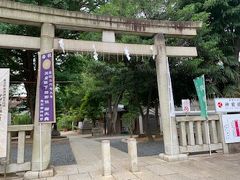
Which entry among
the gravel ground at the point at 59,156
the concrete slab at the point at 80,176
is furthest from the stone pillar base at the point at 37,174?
the gravel ground at the point at 59,156

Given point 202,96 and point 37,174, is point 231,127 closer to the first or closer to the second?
point 202,96

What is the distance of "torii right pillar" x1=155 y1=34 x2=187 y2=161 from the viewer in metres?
7.65

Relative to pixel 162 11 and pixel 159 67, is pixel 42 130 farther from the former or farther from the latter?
pixel 162 11

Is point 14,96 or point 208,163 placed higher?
point 14,96

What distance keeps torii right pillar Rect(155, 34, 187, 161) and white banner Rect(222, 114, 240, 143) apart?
1.83 metres

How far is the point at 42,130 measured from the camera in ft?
21.5

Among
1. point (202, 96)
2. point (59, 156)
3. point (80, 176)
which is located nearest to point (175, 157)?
point (202, 96)

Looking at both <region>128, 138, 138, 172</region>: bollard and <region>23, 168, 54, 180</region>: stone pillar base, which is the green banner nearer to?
<region>128, 138, 138, 172</region>: bollard

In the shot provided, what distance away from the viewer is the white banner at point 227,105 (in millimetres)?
8508

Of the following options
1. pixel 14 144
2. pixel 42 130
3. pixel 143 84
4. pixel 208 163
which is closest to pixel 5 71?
pixel 42 130

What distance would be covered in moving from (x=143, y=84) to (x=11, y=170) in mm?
8057

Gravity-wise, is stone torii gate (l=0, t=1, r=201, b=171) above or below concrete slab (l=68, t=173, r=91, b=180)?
above

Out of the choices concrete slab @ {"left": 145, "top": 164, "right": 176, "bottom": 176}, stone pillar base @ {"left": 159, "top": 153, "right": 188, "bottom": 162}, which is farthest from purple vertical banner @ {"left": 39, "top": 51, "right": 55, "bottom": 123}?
stone pillar base @ {"left": 159, "top": 153, "right": 188, "bottom": 162}

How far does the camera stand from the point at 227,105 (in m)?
8.61
